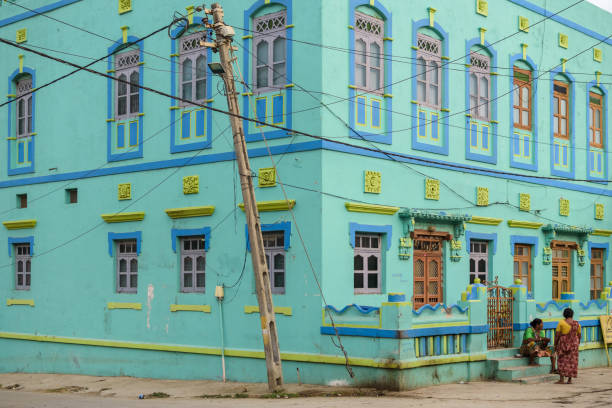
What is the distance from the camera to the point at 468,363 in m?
16.5

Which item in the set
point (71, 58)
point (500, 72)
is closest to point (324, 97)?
point (500, 72)

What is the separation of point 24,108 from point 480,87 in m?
11.4

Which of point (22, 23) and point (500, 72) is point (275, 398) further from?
point (22, 23)

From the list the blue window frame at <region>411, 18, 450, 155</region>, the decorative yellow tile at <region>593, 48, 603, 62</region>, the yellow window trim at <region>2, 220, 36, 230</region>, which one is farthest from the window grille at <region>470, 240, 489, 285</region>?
the yellow window trim at <region>2, 220, 36, 230</region>

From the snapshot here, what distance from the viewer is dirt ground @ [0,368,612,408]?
14058 millimetres

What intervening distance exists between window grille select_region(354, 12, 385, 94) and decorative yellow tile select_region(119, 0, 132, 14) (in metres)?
5.70

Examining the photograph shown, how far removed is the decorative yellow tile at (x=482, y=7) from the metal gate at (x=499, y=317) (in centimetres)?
649

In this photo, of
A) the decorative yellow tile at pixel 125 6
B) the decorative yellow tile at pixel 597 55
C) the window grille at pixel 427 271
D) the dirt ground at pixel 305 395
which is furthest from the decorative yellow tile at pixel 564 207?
the decorative yellow tile at pixel 125 6

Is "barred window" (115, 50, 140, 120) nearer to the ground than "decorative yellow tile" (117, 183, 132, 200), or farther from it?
farther from it

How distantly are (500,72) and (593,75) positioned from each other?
4.60 meters

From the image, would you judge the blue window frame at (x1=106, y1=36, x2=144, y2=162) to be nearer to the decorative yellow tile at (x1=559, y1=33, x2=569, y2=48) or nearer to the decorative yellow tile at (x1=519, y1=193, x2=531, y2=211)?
the decorative yellow tile at (x1=519, y1=193, x2=531, y2=211)

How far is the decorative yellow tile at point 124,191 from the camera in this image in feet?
65.8

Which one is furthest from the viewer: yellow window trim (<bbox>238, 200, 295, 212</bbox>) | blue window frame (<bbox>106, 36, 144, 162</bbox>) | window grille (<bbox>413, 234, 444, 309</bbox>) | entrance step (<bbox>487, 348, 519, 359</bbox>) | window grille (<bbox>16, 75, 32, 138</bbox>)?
window grille (<bbox>16, 75, 32, 138</bbox>)

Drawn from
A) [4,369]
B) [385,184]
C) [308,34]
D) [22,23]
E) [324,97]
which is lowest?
[4,369]
